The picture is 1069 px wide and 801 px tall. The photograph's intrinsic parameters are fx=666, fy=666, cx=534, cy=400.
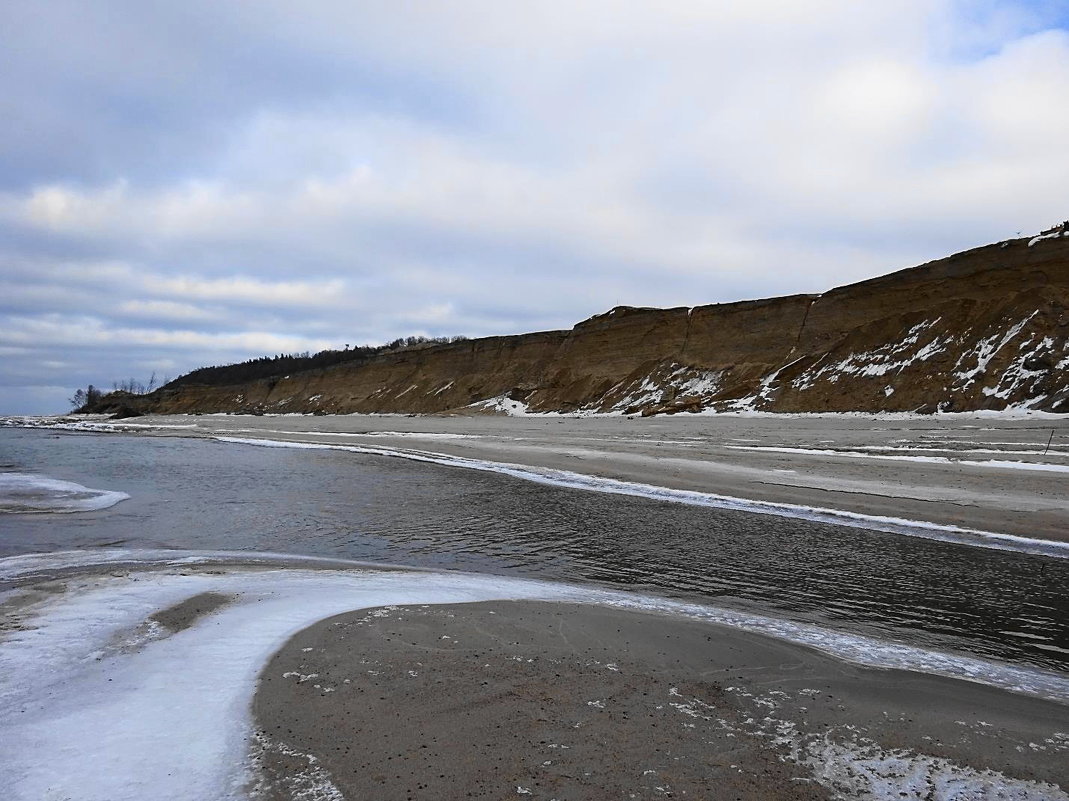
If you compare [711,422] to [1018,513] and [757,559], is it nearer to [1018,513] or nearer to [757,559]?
[1018,513]

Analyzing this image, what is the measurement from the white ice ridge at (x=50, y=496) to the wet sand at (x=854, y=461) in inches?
400

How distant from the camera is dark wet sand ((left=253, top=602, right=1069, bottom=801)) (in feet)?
9.36

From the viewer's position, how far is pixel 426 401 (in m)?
65.8

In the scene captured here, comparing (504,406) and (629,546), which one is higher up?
(504,406)

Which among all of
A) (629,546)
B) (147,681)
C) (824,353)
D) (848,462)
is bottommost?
(629,546)

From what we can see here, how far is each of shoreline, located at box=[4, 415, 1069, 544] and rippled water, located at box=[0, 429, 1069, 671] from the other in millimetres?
1535

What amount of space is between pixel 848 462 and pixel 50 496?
56.4ft

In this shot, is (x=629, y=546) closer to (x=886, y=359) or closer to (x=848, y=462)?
(x=848, y=462)

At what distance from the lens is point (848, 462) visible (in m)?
15.1

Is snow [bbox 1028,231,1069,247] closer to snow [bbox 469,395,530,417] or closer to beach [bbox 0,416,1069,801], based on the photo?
beach [bbox 0,416,1069,801]

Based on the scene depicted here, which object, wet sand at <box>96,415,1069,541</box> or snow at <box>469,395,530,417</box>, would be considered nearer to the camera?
wet sand at <box>96,415,1069,541</box>

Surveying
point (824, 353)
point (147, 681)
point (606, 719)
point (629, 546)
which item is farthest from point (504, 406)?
point (606, 719)

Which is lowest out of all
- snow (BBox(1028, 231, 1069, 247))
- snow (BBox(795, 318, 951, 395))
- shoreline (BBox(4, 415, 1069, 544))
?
shoreline (BBox(4, 415, 1069, 544))

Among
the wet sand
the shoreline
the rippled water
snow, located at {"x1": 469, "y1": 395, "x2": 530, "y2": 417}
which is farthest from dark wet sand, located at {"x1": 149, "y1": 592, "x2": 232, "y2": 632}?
snow, located at {"x1": 469, "y1": 395, "x2": 530, "y2": 417}
